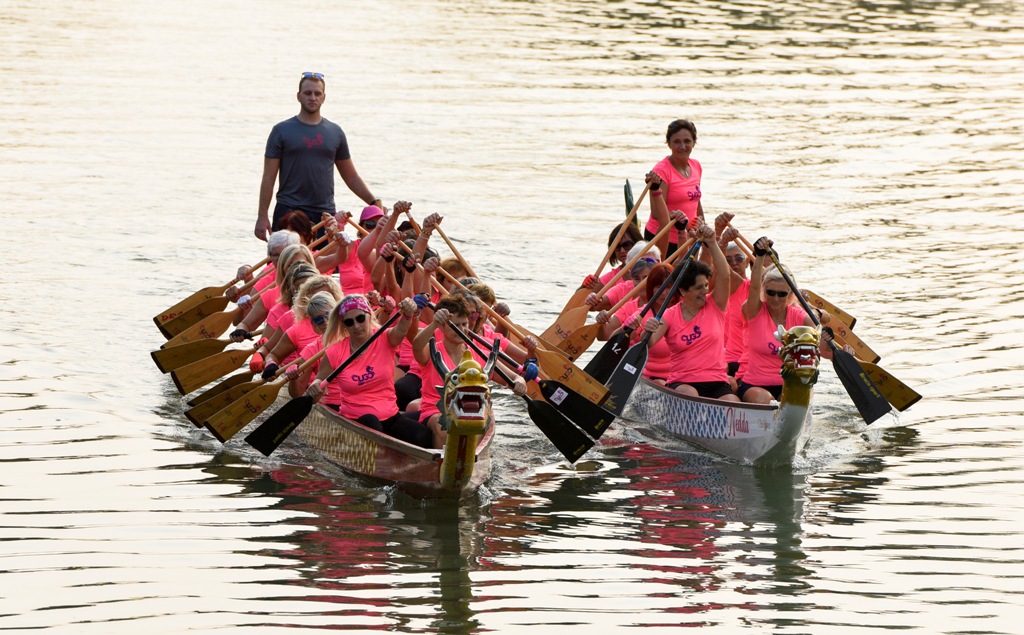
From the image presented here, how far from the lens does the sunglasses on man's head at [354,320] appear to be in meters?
11.1

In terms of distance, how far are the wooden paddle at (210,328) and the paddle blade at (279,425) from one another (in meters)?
3.10

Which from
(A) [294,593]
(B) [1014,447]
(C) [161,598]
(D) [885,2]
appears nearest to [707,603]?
(A) [294,593]

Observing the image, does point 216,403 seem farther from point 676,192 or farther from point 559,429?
point 676,192

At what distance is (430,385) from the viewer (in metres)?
11.2

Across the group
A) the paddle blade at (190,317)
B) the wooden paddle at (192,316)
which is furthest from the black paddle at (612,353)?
the paddle blade at (190,317)

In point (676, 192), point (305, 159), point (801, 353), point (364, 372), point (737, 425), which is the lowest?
point (737, 425)

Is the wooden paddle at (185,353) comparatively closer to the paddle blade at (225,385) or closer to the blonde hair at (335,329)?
the paddle blade at (225,385)

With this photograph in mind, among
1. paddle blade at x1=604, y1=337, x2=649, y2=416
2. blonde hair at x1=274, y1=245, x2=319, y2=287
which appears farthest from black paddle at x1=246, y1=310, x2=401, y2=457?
paddle blade at x1=604, y1=337, x2=649, y2=416

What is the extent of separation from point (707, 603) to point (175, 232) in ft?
44.5

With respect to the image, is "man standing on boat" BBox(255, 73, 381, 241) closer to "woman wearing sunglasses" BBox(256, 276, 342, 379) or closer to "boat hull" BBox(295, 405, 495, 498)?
"woman wearing sunglasses" BBox(256, 276, 342, 379)


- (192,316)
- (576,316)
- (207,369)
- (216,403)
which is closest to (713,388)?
(576,316)

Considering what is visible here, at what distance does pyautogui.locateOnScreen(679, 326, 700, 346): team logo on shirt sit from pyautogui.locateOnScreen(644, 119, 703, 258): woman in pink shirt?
2.13 m

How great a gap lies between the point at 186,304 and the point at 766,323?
574 cm

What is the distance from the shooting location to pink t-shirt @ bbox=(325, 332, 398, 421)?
1118 centimetres
